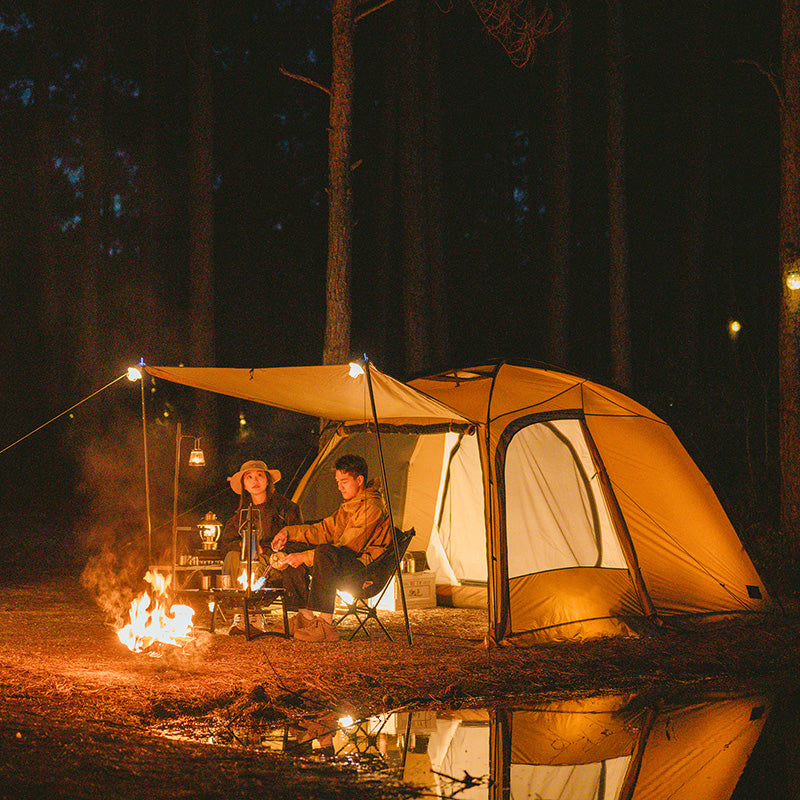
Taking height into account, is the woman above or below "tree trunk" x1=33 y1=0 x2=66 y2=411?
below

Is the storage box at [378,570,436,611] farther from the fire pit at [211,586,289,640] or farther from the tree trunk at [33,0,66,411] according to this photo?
the tree trunk at [33,0,66,411]

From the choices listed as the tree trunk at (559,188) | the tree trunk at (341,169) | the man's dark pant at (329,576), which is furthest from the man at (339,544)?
the tree trunk at (559,188)

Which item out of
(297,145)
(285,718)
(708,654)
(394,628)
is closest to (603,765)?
(285,718)

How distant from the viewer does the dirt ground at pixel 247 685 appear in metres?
3.71

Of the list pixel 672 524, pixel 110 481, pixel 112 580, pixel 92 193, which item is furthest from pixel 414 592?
pixel 92 193

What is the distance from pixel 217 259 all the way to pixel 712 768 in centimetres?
1688

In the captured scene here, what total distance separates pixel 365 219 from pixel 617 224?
857cm

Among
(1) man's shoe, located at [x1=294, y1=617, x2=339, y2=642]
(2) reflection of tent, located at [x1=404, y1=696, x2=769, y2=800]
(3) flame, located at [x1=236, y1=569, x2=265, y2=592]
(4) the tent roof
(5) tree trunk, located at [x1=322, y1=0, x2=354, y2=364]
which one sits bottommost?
(2) reflection of tent, located at [x1=404, y1=696, x2=769, y2=800]

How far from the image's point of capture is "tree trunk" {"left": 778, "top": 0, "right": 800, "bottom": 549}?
367 inches

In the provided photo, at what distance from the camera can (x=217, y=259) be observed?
19531mm

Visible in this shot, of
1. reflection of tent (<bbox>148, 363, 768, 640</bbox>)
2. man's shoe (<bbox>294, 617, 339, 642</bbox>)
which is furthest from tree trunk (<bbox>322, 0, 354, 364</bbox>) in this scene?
man's shoe (<bbox>294, 617, 339, 642</bbox>)

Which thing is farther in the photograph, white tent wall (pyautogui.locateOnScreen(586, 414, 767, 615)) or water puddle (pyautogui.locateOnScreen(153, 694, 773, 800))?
white tent wall (pyautogui.locateOnScreen(586, 414, 767, 615))

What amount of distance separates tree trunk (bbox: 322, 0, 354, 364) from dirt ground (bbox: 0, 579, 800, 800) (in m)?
3.29

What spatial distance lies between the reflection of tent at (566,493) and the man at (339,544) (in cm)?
67
